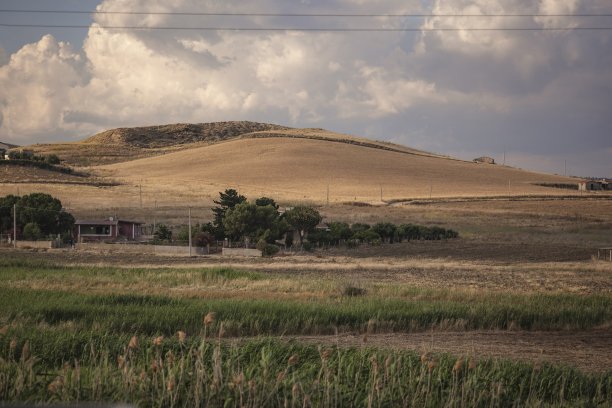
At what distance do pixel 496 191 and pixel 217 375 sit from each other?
10918 cm

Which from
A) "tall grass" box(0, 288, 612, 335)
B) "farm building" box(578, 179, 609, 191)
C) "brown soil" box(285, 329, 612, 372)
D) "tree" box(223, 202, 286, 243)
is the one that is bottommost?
"brown soil" box(285, 329, 612, 372)

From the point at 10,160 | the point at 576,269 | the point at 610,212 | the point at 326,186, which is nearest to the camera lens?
the point at 576,269

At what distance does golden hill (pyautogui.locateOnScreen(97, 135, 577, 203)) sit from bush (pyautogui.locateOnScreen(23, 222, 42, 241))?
1431 inches

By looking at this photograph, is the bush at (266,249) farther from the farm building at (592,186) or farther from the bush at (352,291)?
the farm building at (592,186)

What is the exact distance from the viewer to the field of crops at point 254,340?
12.5 meters

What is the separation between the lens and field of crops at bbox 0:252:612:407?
41.0 ft

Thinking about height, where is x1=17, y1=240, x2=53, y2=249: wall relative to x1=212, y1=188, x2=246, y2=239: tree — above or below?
below

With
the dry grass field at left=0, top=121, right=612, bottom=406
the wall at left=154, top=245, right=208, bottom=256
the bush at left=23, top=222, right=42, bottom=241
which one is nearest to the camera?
the dry grass field at left=0, top=121, right=612, bottom=406

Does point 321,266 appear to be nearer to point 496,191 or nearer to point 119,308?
point 119,308

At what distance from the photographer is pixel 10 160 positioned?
411 ft

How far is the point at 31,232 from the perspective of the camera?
63719 millimetres

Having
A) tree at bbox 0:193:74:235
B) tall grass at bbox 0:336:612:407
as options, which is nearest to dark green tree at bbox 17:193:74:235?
tree at bbox 0:193:74:235

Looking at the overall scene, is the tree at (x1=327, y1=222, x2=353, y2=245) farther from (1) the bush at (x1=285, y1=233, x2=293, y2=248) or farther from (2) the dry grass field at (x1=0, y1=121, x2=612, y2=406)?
(2) the dry grass field at (x1=0, y1=121, x2=612, y2=406)

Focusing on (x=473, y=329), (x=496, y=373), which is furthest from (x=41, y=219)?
(x=496, y=373)
